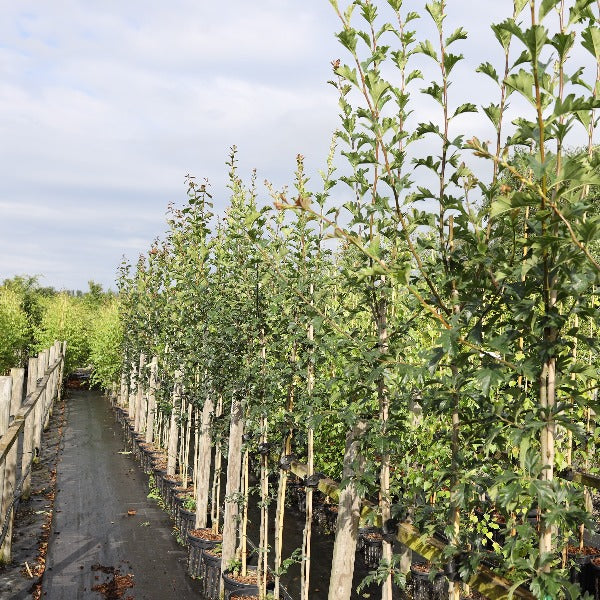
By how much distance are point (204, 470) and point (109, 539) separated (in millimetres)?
2061

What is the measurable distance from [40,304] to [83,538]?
1099 inches

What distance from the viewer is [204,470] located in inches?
331

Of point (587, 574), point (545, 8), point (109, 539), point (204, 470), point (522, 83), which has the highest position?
point (545, 8)

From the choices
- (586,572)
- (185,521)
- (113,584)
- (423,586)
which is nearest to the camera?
(586,572)

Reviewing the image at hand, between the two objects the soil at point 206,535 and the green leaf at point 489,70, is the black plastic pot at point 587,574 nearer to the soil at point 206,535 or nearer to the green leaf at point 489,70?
the soil at point 206,535

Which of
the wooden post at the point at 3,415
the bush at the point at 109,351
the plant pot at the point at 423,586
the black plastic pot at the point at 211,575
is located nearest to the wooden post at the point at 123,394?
the bush at the point at 109,351

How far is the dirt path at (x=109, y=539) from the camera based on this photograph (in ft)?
24.2

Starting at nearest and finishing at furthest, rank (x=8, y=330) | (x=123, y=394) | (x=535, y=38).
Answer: (x=535, y=38) < (x=123, y=394) < (x=8, y=330)

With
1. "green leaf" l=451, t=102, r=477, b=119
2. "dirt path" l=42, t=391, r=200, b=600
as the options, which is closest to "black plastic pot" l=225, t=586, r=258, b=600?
"dirt path" l=42, t=391, r=200, b=600

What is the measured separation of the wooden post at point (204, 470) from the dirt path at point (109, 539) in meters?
Result: 0.75

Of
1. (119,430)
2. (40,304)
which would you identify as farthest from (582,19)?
(40,304)

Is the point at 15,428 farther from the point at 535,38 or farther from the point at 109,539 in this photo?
the point at 535,38

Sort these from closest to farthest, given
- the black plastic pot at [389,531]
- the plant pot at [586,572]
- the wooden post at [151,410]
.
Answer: the black plastic pot at [389,531] < the plant pot at [586,572] < the wooden post at [151,410]

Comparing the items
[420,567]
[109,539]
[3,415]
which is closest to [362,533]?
[420,567]
